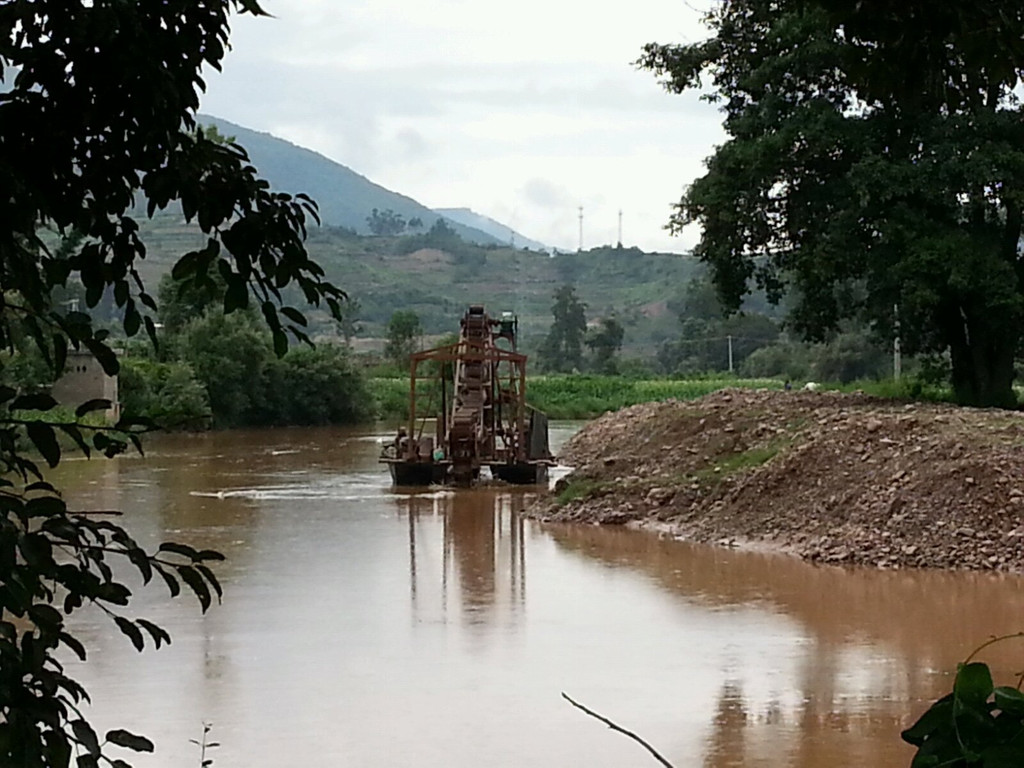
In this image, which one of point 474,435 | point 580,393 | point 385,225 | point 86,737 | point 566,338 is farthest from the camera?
point 385,225

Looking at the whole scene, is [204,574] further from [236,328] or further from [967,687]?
[236,328]

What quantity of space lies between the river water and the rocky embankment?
600 mm

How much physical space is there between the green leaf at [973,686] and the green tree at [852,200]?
61.1ft

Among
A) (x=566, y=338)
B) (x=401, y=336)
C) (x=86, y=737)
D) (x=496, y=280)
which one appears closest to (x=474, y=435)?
(x=86, y=737)

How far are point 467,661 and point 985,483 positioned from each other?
6887 millimetres

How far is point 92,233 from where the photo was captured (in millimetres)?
2344

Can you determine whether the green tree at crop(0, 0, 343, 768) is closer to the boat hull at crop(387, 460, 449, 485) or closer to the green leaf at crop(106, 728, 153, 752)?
the green leaf at crop(106, 728, 153, 752)

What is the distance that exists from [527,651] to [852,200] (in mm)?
13543

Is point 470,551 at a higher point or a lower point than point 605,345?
lower

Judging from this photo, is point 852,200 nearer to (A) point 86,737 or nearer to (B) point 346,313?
(B) point 346,313

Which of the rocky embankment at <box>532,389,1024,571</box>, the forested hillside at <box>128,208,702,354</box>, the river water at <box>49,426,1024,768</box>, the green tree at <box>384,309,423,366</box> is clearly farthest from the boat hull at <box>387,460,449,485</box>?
the forested hillside at <box>128,208,702,354</box>

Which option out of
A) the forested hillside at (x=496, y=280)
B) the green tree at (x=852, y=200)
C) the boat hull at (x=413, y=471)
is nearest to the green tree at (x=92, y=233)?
the green tree at (x=852, y=200)

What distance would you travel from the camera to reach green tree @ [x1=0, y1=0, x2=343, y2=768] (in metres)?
2.05

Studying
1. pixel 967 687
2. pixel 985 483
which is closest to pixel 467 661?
pixel 985 483
